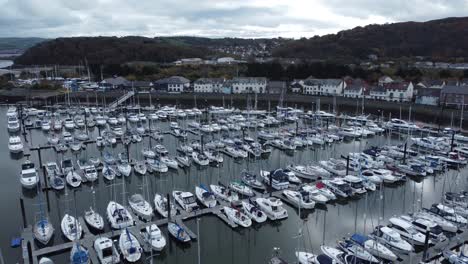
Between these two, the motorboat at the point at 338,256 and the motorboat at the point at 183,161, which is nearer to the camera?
the motorboat at the point at 338,256

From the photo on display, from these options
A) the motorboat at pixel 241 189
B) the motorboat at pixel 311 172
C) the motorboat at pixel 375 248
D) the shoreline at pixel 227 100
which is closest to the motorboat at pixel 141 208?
the motorboat at pixel 241 189

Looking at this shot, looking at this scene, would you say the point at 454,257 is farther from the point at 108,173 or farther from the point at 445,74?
the point at 445,74

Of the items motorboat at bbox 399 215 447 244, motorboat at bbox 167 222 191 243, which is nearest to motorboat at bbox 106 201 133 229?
motorboat at bbox 167 222 191 243

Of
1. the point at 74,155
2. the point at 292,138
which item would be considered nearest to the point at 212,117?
the point at 292,138

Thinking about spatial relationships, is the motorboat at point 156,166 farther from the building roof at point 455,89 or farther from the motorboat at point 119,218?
the building roof at point 455,89

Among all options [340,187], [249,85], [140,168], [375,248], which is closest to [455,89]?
[249,85]

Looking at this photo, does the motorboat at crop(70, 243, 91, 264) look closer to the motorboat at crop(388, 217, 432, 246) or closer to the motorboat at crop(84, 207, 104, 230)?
the motorboat at crop(84, 207, 104, 230)
